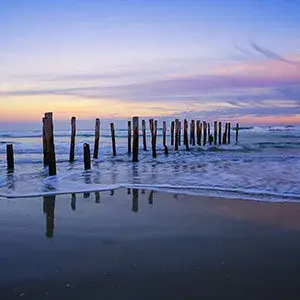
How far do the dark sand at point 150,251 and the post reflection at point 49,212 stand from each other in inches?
1.0

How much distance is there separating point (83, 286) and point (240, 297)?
146 cm

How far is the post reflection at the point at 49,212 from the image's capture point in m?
6.12

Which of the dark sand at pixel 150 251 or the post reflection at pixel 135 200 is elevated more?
the dark sand at pixel 150 251

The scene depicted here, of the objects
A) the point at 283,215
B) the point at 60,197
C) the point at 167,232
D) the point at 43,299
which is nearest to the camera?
the point at 43,299

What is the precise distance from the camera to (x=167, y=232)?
6.04m

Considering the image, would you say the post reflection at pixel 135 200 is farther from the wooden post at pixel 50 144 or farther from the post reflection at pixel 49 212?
the wooden post at pixel 50 144

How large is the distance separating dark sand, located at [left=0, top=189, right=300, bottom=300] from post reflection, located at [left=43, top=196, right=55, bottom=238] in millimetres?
24

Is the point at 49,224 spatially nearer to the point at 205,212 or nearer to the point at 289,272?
the point at 205,212

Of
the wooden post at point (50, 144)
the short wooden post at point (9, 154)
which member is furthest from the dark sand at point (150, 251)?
the short wooden post at point (9, 154)

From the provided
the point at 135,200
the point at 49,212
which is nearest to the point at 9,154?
the point at 135,200

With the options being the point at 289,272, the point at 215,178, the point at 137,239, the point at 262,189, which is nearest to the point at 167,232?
the point at 137,239

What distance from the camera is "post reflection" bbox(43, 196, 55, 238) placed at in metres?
6.12

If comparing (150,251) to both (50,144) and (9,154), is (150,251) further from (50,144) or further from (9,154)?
(9,154)

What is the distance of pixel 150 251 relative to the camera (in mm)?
5098
